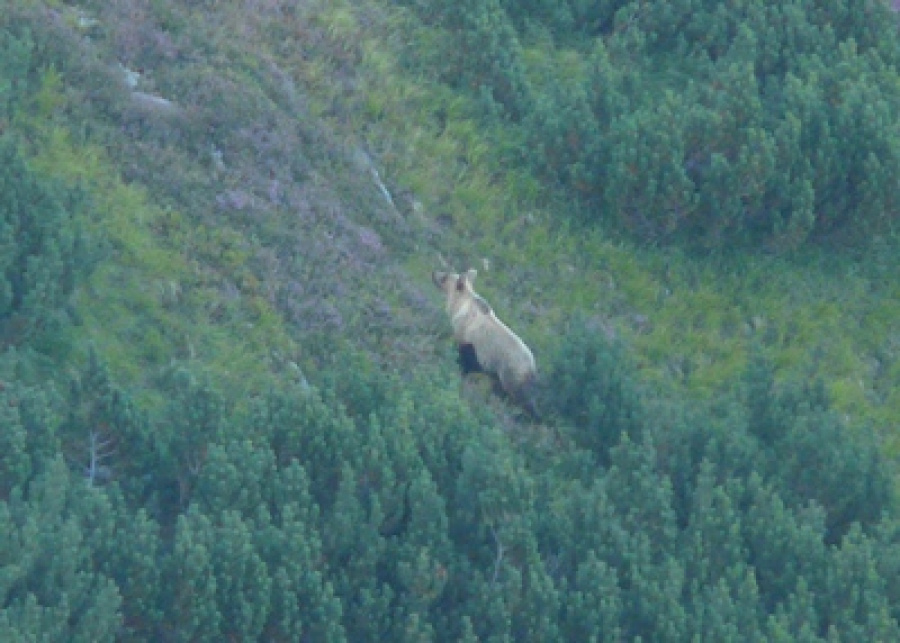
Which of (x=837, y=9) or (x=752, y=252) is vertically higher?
(x=837, y=9)

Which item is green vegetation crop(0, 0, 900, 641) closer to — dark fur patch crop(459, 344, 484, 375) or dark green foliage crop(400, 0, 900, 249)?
dark green foliage crop(400, 0, 900, 249)

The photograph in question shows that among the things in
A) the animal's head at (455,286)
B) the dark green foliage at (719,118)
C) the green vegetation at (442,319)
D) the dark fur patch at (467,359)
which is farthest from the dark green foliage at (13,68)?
the dark green foliage at (719,118)

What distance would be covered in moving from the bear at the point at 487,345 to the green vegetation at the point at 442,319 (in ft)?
0.52

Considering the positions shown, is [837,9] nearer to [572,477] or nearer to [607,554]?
[572,477]

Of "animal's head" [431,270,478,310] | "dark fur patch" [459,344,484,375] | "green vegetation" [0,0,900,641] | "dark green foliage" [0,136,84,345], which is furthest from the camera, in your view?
"animal's head" [431,270,478,310]

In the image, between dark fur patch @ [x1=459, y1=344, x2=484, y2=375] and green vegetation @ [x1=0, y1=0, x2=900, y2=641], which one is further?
dark fur patch @ [x1=459, y1=344, x2=484, y2=375]

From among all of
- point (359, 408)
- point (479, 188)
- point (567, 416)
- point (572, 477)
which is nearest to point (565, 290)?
point (479, 188)

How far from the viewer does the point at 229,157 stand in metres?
15.4

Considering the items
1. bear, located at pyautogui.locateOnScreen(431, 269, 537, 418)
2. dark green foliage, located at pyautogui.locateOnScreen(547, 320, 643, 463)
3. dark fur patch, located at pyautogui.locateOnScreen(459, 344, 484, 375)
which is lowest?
dark fur patch, located at pyautogui.locateOnScreen(459, 344, 484, 375)

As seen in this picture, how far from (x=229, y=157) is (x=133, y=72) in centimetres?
115

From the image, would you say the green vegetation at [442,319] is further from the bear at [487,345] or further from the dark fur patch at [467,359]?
the dark fur patch at [467,359]

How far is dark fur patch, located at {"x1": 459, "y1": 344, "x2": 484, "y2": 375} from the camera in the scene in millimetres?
14734

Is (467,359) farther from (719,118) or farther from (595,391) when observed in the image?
(719,118)

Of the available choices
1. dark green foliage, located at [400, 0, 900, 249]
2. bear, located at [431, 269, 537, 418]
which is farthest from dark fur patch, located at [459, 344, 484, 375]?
dark green foliage, located at [400, 0, 900, 249]
